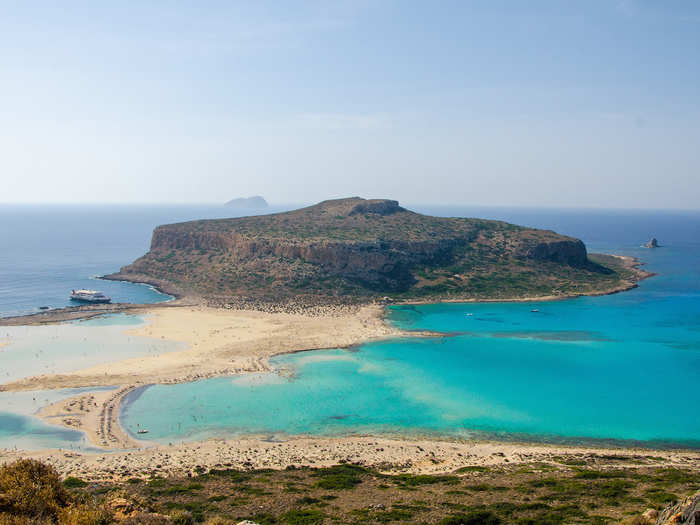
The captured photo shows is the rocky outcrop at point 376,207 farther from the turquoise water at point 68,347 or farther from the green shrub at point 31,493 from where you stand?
the green shrub at point 31,493

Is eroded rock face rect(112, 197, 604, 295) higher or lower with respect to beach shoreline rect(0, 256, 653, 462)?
higher

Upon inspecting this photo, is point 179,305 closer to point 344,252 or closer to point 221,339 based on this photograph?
point 221,339

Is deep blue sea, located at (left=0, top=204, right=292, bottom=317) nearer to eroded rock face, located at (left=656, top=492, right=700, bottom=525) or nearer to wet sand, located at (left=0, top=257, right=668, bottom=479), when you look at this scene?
wet sand, located at (left=0, top=257, right=668, bottom=479)

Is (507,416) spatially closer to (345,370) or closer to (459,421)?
(459,421)

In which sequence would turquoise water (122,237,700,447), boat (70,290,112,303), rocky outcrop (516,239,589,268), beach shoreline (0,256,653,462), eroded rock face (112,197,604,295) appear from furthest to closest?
rocky outcrop (516,239,589,268), eroded rock face (112,197,604,295), boat (70,290,112,303), beach shoreline (0,256,653,462), turquoise water (122,237,700,447)

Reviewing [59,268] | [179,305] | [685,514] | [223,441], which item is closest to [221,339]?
[179,305]

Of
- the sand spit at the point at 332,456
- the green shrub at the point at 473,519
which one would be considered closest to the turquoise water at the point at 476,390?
the sand spit at the point at 332,456

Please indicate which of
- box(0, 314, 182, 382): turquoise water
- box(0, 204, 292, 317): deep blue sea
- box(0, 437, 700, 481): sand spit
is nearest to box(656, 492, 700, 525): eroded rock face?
box(0, 437, 700, 481): sand spit
